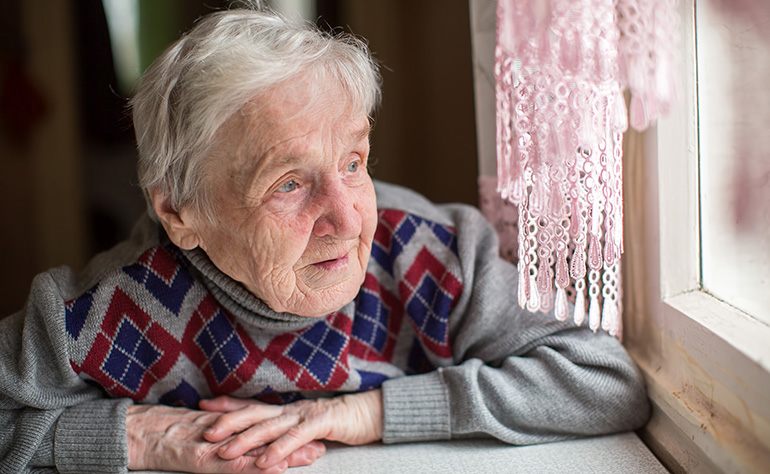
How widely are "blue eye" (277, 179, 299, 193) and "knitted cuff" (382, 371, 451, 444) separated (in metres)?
0.44

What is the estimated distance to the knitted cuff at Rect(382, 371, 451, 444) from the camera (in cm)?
128

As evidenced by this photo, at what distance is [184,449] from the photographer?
1.23 m

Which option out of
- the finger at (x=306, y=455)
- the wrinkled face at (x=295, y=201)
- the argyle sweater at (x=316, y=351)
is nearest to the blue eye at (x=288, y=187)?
the wrinkled face at (x=295, y=201)

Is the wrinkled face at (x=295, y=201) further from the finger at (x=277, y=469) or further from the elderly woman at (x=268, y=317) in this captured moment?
the finger at (x=277, y=469)

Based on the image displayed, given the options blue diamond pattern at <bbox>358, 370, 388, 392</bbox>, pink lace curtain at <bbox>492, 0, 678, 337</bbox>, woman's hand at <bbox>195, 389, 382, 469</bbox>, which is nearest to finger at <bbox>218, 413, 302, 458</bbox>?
woman's hand at <bbox>195, 389, 382, 469</bbox>

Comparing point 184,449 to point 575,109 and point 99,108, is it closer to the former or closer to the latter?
point 575,109

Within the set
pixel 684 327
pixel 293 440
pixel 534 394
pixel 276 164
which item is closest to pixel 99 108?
pixel 276 164

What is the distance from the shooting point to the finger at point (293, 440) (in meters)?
1.22

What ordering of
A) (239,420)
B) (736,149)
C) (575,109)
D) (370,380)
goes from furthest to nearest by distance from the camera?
(370,380)
(239,420)
(736,149)
(575,109)

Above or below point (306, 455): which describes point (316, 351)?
above

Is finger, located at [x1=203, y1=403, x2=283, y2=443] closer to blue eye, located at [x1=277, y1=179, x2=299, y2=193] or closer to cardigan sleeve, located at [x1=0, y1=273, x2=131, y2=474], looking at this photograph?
cardigan sleeve, located at [x1=0, y1=273, x2=131, y2=474]

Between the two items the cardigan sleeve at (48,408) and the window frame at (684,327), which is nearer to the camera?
the window frame at (684,327)

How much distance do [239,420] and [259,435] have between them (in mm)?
51

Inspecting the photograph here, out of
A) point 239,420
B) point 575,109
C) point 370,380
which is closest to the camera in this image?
point 575,109
